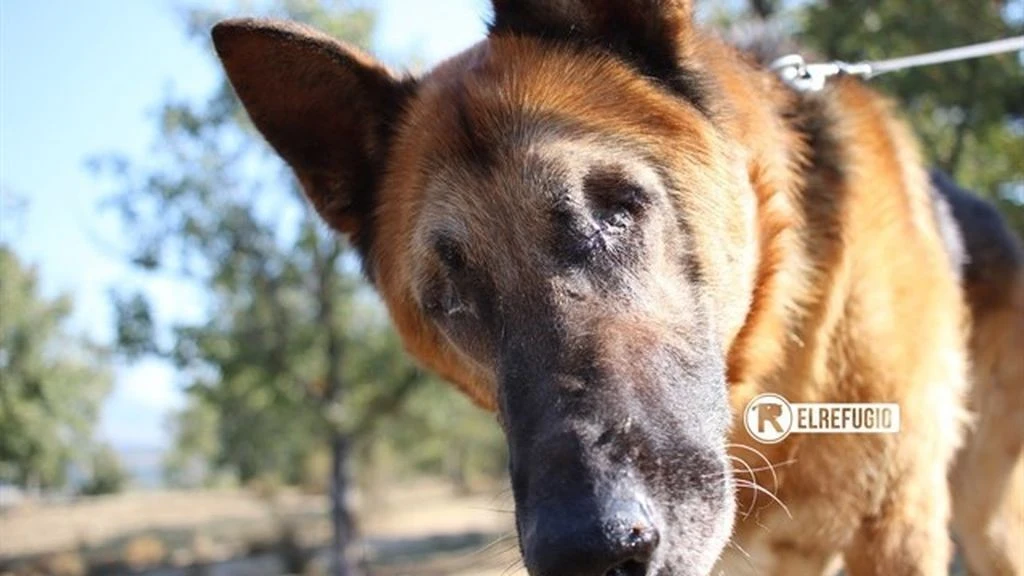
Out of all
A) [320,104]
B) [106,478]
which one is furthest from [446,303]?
[106,478]

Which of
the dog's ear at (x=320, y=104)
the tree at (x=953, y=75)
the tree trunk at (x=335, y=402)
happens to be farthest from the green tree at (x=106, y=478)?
the dog's ear at (x=320, y=104)

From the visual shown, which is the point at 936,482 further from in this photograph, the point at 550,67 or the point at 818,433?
the point at 550,67

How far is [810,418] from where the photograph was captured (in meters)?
3.35

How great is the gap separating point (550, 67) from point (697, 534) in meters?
1.52

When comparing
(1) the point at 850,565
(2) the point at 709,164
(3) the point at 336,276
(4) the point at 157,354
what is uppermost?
(3) the point at 336,276

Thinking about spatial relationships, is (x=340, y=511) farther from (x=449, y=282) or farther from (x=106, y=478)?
(x=106, y=478)

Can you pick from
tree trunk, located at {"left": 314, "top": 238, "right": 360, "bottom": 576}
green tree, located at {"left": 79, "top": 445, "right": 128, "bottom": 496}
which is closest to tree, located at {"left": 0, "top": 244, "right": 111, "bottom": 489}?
tree trunk, located at {"left": 314, "top": 238, "right": 360, "bottom": 576}

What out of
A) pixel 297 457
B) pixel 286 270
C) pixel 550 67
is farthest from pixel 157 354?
pixel 550 67

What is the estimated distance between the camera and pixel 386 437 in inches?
1158

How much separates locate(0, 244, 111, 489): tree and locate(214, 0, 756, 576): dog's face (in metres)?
22.2

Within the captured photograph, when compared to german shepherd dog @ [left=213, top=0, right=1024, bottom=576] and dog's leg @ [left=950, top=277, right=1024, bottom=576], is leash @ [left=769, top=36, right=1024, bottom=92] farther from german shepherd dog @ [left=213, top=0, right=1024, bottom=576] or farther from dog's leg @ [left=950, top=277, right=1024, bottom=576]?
dog's leg @ [left=950, top=277, right=1024, bottom=576]

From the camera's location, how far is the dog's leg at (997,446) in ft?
14.8

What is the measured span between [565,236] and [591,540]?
0.95m

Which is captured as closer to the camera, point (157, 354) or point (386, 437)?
point (157, 354)
